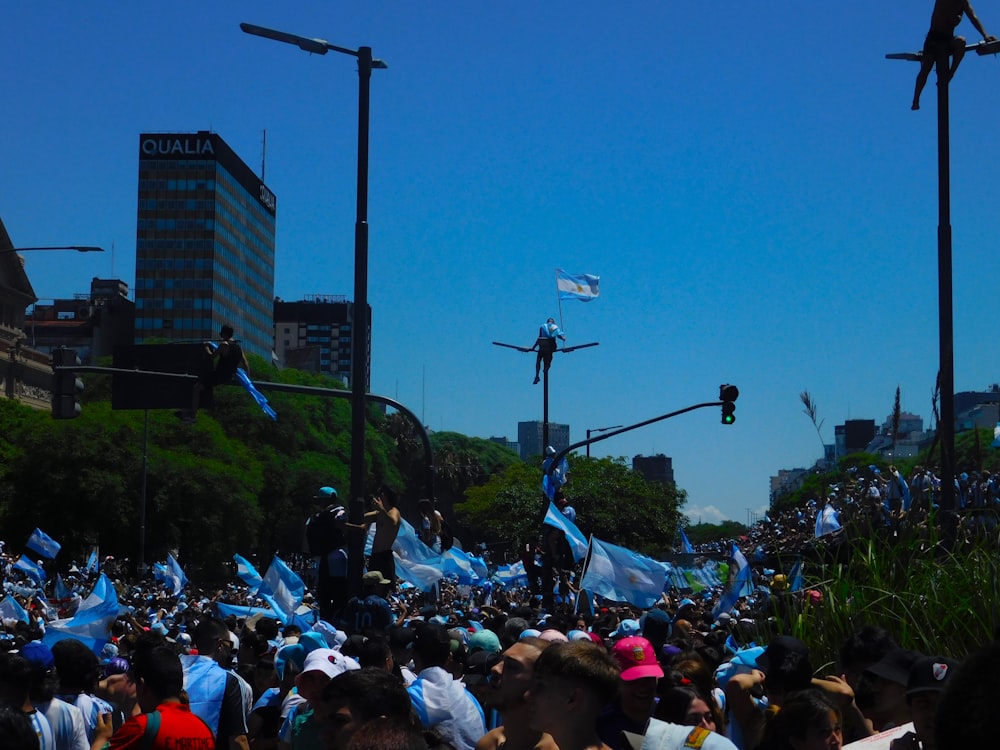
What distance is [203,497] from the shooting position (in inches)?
2313

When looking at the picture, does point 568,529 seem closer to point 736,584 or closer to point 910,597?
point 736,584

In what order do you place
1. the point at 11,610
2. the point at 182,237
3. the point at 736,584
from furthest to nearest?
the point at 182,237
the point at 11,610
the point at 736,584

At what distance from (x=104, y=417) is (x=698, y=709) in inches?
2359

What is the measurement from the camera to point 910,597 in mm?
8258

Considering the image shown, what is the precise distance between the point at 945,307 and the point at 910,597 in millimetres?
3724

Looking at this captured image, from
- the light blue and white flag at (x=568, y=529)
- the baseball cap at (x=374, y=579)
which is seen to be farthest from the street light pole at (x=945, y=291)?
the light blue and white flag at (x=568, y=529)

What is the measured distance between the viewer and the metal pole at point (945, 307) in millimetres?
10375

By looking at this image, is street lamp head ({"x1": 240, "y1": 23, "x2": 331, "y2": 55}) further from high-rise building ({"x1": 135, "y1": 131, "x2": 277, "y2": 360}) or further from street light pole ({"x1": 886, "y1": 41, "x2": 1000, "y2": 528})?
high-rise building ({"x1": 135, "y1": 131, "x2": 277, "y2": 360})


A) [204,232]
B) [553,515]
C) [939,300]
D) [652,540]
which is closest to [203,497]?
[652,540]


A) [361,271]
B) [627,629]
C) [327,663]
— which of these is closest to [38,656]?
[327,663]

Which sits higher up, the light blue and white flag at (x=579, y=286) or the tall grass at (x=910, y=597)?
the light blue and white flag at (x=579, y=286)

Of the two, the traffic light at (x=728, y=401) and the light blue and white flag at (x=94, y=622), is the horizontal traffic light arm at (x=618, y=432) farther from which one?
the light blue and white flag at (x=94, y=622)

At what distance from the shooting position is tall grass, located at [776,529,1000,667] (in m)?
7.85

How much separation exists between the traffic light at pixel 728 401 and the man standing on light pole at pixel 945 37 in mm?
12280
